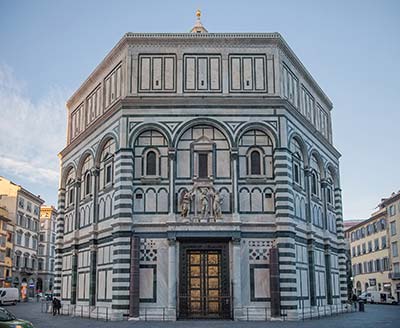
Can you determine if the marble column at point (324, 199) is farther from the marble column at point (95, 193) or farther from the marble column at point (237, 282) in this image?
the marble column at point (95, 193)

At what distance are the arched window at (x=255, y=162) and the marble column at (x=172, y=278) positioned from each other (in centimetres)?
599

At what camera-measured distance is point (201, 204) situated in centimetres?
3117

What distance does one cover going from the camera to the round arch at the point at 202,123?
32219 mm

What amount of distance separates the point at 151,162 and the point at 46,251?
220 feet

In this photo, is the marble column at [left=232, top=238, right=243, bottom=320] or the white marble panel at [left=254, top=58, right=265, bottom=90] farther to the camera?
the white marble panel at [left=254, top=58, right=265, bottom=90]

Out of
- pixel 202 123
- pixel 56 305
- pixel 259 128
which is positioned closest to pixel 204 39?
pixel 202 123

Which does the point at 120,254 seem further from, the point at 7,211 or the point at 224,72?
the point at 7,211

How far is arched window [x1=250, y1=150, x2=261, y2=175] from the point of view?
3225cm

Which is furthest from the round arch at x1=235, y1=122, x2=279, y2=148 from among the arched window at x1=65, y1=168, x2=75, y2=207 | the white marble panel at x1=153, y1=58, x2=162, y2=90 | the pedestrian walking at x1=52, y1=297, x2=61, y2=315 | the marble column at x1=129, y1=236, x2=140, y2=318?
the pedestrian walking at x1=52, y1=297, x2=61, y2=315

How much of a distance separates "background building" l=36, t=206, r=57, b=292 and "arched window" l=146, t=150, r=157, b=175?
65.3 meters

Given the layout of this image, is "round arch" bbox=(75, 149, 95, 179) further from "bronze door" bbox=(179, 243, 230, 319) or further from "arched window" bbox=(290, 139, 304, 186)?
"arched window" bbox=(290, 139, 304, 186)

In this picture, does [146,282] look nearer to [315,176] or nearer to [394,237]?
[315,176]

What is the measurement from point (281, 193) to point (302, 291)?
19.4 feet

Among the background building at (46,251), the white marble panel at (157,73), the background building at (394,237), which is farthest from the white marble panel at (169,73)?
the background building at (46,251)
